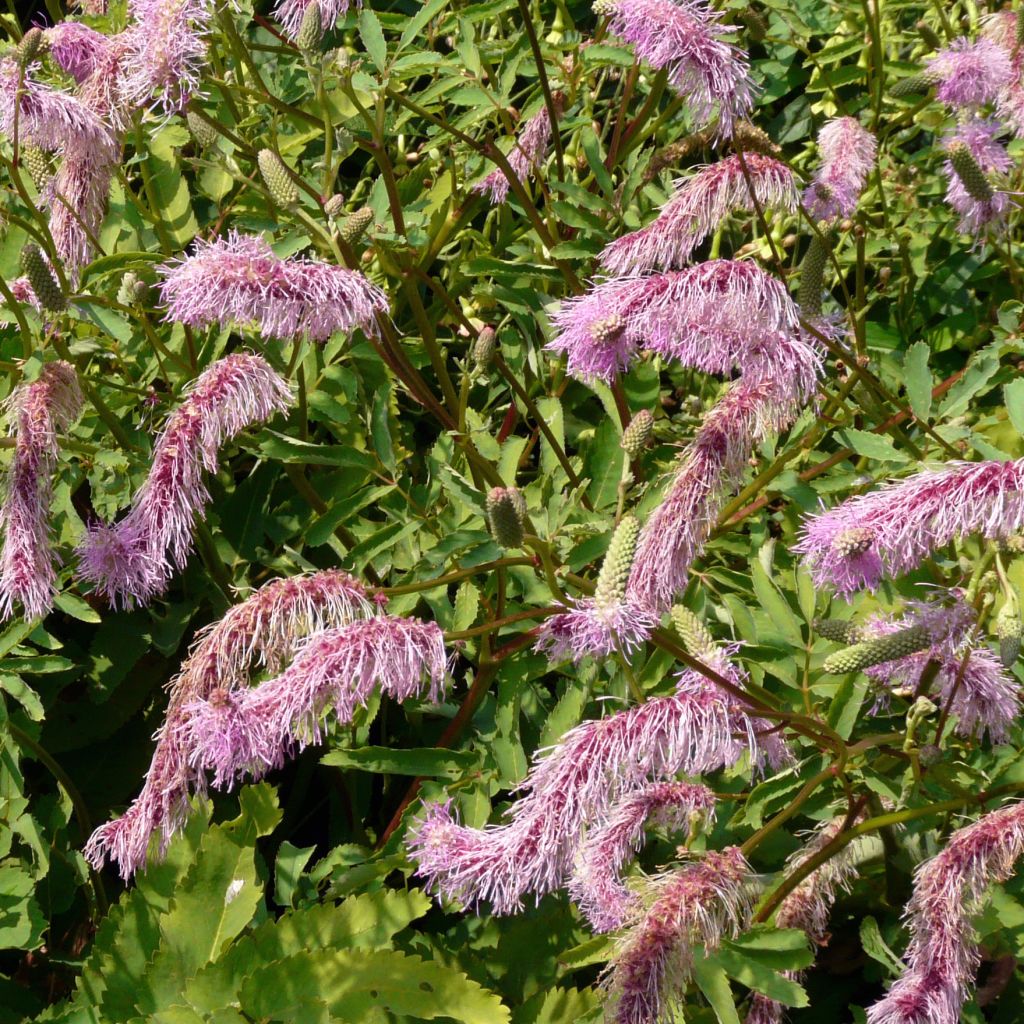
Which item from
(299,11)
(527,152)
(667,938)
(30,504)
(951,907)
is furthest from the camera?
(527,152)

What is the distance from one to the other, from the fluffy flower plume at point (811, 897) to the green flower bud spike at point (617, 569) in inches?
19.0

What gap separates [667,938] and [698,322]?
74 cm

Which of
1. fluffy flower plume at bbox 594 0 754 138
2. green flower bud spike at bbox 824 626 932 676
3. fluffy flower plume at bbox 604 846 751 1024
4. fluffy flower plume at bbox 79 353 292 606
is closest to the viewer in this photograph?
fluffy flower plume at bbox 604 846 751 1024

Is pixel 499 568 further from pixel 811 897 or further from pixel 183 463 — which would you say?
pixel 811 897

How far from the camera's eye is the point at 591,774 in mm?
1469

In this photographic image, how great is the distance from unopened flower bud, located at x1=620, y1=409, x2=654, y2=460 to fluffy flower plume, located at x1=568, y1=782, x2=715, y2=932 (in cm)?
51

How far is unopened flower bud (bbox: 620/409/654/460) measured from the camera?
188 cm

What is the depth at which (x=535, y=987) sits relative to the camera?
1.95m

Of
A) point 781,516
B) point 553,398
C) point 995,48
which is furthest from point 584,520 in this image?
point 995,48

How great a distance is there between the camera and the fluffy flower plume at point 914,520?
1.49 m

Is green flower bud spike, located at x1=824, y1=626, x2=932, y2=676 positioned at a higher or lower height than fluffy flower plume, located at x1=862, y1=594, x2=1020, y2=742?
higher

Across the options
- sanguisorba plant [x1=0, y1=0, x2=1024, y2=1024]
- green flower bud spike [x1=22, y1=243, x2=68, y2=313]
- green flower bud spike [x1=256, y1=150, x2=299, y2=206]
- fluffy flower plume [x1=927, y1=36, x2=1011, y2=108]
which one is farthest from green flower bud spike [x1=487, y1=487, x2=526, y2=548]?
fluffy flower plume [x1=927, y1=36, x2=1011, y2=108]

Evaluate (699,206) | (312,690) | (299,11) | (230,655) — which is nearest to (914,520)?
(699,206)

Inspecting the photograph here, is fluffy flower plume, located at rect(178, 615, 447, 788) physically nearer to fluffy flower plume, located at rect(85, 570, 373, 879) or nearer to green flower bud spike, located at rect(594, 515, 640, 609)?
fluffy flower plume, located at rect(85, 570, 373, 879)
